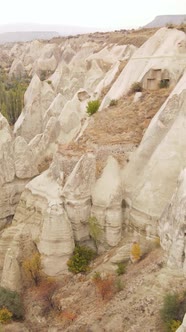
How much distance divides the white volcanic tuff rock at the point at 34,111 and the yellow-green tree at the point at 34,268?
18.4m

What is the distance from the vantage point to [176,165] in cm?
1413

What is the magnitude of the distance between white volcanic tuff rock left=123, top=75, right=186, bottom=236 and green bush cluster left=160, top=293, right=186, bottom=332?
3215mm

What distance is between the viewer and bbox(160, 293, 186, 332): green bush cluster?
35.6ft

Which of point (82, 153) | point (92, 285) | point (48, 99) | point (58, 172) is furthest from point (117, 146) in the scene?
point (48, 99)

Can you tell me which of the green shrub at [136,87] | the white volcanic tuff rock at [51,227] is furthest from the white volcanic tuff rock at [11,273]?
the green shrub at [136,87]

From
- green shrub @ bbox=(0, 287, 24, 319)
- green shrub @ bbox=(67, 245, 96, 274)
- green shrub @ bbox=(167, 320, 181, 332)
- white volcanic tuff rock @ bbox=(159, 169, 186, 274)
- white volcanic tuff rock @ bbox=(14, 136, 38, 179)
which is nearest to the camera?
green shrub @ bbox=(167, 320, 181, 332)

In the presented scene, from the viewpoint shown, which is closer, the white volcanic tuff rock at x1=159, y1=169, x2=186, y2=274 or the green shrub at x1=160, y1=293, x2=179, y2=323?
the green shrub at x1=160, y1=293, x2=179, y2=323

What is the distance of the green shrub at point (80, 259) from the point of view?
15.0m

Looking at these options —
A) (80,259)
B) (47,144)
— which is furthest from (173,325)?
(47,144)

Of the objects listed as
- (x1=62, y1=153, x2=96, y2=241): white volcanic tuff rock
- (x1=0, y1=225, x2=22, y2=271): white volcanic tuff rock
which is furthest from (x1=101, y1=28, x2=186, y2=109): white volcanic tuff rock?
(x1=0, y1=225, x2=22, y2=271): white volcanic tuff rock

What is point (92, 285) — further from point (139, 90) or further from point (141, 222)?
point (139, 90)

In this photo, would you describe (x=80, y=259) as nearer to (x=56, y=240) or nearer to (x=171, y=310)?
(x=56, y=240)

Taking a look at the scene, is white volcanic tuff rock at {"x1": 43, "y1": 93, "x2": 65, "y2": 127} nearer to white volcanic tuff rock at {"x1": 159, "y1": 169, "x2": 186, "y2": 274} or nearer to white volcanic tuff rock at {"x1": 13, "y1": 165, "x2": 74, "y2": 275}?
white volcanic tuff rock at {"x1": 13, "y1": 165, "x2": 74, "y2": 275}

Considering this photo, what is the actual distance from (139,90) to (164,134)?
548cm
